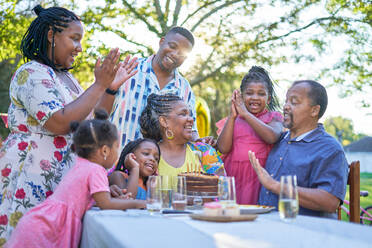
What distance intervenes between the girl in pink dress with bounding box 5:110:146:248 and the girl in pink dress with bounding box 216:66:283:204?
54.1 inches

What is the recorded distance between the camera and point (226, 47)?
12.8 meters

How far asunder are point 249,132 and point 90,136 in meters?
1.71

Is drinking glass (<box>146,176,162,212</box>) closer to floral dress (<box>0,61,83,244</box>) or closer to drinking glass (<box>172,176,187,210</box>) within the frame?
drinking glass (<box>172,176,187,210</box>)

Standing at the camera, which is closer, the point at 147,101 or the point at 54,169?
the point at 54,169

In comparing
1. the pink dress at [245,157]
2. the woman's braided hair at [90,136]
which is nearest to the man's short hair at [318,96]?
the pink dress at [245,157]

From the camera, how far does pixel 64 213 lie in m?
2.53

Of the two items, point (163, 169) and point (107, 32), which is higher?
point (107, 32)

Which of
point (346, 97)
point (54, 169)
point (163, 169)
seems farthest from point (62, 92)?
point (346, 97)

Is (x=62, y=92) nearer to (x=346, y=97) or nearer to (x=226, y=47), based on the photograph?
(x=226, y=47)

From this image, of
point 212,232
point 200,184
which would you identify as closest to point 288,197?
point 212,232

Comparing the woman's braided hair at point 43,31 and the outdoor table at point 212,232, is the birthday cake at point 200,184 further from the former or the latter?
the woman's braided hair at point 43,31

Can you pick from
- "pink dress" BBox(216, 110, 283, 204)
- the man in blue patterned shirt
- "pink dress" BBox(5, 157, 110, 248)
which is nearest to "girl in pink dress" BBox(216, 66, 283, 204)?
"pink dress" BBox(216, 110, 283, 204)

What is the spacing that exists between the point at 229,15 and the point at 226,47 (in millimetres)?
939

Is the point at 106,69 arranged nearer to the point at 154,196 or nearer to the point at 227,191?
the point at 154,196
